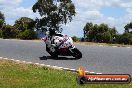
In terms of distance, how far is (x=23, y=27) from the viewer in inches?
1807

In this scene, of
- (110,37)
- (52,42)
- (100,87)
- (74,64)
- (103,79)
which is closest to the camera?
(103,79)

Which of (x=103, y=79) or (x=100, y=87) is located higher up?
(x=103, y=79)

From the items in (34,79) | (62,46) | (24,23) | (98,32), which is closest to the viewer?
(34,79)

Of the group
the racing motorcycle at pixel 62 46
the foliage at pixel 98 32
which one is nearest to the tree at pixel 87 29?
the foliage at pixel 98 32

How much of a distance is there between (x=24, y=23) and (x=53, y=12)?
389cm

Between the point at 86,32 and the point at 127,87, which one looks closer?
the point at 127,87

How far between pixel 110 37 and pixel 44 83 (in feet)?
92.6

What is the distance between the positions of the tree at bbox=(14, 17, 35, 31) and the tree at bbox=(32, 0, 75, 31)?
1055 mm

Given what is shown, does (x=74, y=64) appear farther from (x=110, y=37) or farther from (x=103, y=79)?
(x=110, y=37)

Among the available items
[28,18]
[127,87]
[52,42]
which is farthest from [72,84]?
[28,18]

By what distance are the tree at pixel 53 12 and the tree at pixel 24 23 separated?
1.05 m

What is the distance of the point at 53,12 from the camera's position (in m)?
46.6

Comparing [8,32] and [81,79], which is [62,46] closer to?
[81,79]

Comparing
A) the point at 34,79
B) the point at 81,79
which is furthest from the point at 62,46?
the point at 81,79
